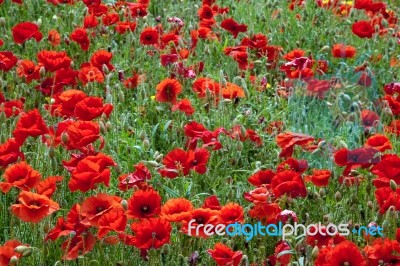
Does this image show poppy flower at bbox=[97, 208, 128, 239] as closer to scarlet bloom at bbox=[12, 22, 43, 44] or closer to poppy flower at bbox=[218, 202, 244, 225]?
poppy flower at bbox=[218, 202, 244, 225]

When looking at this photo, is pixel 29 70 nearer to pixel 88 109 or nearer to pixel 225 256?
pixel 88 109

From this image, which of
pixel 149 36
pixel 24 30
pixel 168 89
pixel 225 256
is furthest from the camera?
pixel 149 36

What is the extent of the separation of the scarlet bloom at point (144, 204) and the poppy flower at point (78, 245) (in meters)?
0.14

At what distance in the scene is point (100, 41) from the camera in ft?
15.2

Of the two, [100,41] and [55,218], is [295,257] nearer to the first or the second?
[55,218]

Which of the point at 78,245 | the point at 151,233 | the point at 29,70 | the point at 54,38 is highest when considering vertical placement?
the point at 151,233

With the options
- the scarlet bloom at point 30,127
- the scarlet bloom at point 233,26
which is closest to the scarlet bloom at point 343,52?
the scarlet bloom at point 233,26

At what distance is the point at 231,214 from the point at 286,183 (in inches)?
9.8

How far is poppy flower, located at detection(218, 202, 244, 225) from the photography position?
93.3 inches

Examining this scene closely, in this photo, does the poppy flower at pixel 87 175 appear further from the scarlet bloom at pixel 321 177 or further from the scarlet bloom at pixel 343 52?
the scarlet bloom at pixel 343 52

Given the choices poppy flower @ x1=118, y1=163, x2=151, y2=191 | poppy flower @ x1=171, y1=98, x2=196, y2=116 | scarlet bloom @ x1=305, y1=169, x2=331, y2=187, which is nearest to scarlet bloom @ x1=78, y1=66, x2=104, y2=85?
poppy flower @ x1=171, y1=98, x2=196, y2=116

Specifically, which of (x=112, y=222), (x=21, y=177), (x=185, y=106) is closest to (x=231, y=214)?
(x=112, y=222)

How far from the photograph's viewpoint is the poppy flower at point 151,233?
7.46 ft

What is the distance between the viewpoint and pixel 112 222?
2307 millimetres
